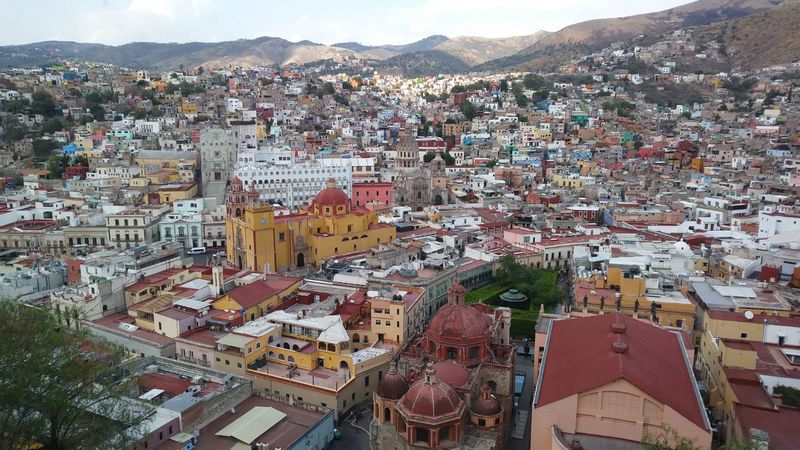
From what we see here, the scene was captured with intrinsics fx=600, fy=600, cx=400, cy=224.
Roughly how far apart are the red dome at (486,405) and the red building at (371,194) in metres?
45.3

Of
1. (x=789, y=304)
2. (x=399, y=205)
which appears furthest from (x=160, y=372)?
(x=399, y=205)

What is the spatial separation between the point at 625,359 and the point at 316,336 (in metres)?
16.9

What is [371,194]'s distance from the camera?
7000 centimetres

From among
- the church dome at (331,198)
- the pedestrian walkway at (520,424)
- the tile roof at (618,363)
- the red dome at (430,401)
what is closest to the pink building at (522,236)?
the church dome at (331,198)

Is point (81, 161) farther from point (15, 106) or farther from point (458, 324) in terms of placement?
point (458, 324)

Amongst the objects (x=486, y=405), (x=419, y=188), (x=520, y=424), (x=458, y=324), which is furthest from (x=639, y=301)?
(x=419, y=188)

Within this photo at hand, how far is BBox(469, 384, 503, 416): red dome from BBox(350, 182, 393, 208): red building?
4532cm

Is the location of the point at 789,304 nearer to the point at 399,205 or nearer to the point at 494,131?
the point at 399,205

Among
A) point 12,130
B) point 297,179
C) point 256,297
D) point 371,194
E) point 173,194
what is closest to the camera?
point 256,297

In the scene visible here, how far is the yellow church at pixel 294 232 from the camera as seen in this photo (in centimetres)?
4772

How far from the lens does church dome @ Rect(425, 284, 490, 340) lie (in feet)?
93.8

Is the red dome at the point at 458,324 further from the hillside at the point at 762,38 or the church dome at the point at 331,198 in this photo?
the hillside at the point at 762,38

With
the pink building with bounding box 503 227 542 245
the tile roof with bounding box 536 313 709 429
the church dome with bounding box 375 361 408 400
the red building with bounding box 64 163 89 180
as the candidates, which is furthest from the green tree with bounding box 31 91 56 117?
the tile roof with bounding box 536 313 709 429

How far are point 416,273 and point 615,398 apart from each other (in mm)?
20216
